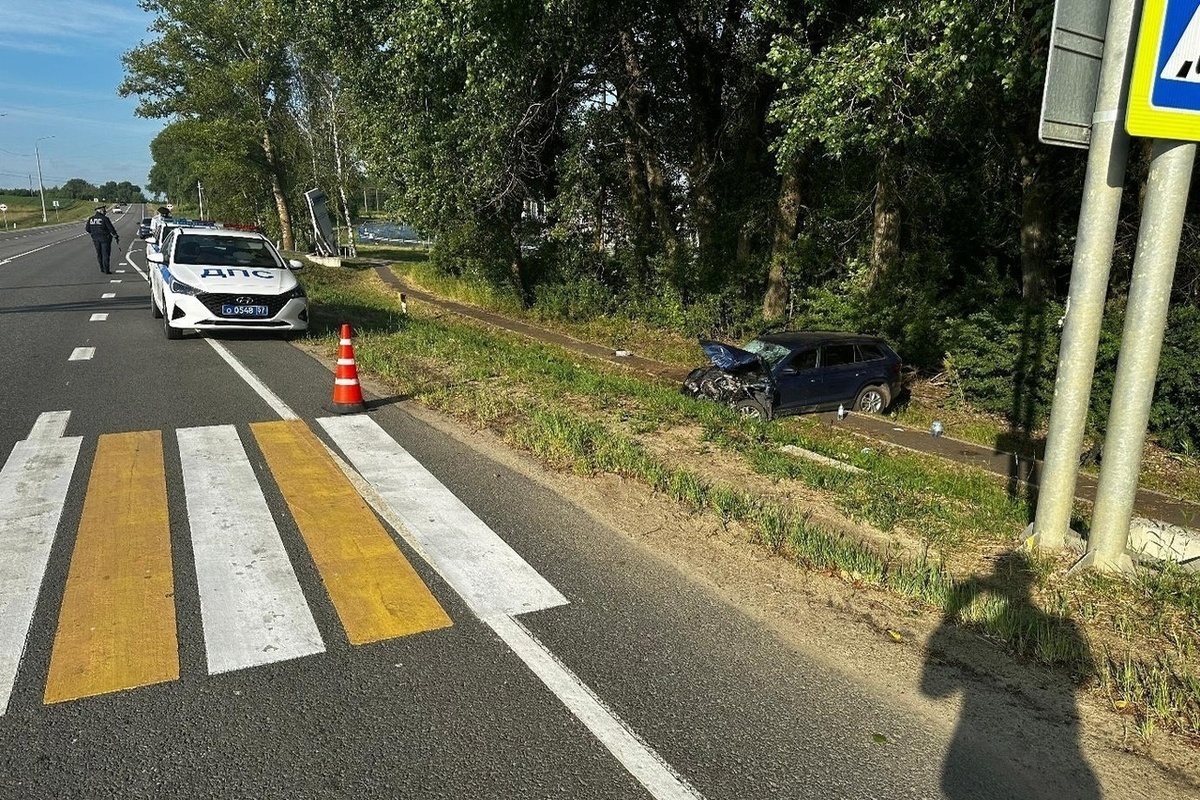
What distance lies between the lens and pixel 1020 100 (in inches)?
498

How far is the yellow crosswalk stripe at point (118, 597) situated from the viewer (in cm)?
328

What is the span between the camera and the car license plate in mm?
11578

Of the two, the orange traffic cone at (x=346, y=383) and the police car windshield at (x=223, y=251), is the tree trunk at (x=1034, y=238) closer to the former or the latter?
the orange traffic cone at (x=346, y=383)

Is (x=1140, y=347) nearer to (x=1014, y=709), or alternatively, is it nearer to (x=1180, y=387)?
(x=1014, y=709)

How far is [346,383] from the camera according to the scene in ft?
26.6

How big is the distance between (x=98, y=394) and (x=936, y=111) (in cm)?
1138

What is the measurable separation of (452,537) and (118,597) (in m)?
1.84

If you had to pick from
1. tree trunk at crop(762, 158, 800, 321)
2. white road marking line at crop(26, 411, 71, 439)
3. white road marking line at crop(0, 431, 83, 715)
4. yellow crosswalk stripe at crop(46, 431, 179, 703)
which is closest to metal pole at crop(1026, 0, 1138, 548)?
yellow crosswalk stripe at crop(46, 431, 179, 703)

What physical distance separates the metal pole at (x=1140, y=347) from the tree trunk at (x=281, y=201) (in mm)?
40247

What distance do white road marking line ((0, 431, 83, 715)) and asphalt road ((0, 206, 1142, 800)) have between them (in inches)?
0.8

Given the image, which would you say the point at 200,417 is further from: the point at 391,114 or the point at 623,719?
the point at 391,114

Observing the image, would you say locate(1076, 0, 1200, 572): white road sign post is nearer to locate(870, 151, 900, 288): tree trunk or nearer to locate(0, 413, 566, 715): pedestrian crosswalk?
locate(0, 413, 566, 715): pedestrian crosswalk

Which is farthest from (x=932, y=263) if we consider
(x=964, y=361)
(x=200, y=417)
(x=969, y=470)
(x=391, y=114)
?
(x=200, y=417)

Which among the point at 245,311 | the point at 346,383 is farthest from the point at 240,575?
the point at 245,311
